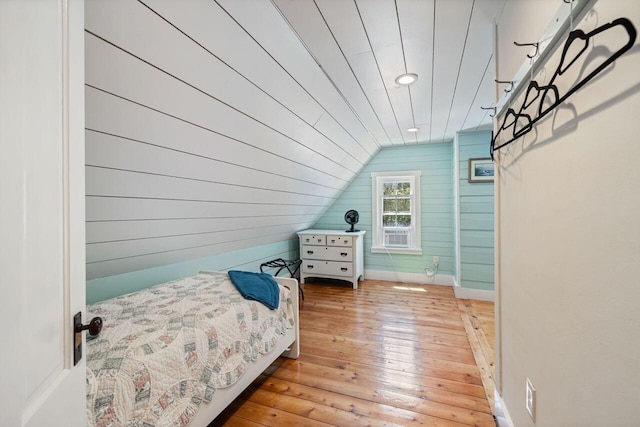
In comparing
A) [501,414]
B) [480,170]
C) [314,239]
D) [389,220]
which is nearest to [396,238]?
[389,220]

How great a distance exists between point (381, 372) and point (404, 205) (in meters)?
2.91

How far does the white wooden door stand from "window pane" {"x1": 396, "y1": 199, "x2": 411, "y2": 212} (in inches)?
168

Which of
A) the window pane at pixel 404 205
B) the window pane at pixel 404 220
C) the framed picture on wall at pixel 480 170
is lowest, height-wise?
the window pane at pixel 404 220

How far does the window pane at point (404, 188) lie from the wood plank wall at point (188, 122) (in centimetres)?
198

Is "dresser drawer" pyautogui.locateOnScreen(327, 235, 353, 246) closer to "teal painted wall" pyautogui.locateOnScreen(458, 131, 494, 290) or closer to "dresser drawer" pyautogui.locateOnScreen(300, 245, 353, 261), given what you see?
"dresser drawer" pyautogui.locateOnScreen(300, 245, 353, 261)

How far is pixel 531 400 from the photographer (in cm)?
105

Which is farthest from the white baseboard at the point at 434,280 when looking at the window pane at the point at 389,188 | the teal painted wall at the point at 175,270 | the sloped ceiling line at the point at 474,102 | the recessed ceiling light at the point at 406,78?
the recessed ceiling light at the point at 406,78

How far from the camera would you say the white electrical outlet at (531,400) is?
1.02 metres

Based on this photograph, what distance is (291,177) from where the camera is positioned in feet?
9.23

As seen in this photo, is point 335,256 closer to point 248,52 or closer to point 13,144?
point 248,52

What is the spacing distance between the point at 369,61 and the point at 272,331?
1.95 meters

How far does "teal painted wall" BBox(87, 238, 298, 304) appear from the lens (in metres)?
1.91

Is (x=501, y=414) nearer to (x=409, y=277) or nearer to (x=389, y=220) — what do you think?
(x=409, y=277)

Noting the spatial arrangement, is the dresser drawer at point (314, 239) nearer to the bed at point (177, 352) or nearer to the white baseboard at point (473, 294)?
the white baseboard at point (473, 294)
